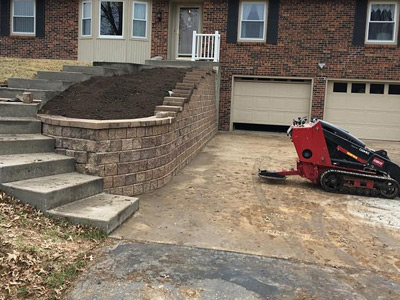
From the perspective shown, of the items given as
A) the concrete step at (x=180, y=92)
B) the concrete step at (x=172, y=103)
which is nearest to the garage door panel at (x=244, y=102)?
the concrete step at (x=180, y=92)

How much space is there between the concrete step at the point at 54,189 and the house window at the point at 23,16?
12.8 metres

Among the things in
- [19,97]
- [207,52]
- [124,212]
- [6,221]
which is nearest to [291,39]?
[207,52]

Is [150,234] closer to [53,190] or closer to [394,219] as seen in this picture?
[53,190]

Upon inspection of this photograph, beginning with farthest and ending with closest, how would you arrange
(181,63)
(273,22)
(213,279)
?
(273,22)
(181,63)
(213,279)

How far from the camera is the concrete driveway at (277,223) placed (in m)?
4.34

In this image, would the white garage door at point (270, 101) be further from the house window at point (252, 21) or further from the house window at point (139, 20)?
the house window at point (139, 20)

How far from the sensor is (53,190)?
4797 mm

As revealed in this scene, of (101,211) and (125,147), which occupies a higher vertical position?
(125,147)

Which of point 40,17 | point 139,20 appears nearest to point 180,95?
point 139,20

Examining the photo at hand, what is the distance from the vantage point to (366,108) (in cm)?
1452

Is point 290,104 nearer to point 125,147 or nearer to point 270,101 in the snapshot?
point 270,101

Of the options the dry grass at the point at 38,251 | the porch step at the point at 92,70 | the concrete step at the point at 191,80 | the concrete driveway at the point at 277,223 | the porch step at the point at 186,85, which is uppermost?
the porch step at the point at 92,70

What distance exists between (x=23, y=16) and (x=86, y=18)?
9.41 ft

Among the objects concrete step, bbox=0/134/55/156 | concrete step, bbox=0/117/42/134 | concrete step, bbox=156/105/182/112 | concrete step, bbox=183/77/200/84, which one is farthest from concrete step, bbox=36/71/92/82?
concrete step, bbox=0/134/55/156
